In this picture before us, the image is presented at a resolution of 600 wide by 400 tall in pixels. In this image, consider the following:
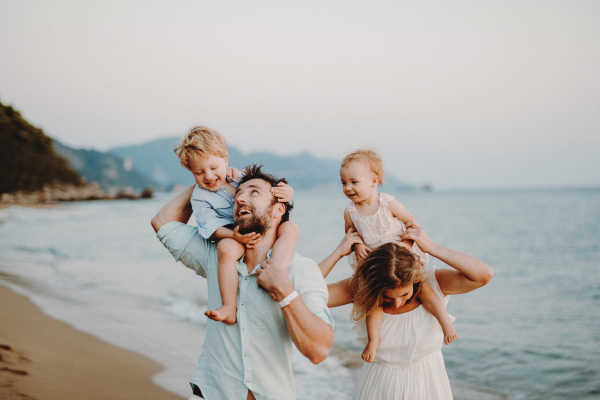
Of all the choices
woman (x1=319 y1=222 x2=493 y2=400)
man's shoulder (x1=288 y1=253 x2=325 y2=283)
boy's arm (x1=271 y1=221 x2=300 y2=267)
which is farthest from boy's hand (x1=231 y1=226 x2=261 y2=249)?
woman (x1=319 y1=222 x2=493 y2=400)

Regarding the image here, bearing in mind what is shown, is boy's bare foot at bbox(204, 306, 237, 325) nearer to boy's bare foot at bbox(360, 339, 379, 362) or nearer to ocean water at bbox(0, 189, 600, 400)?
boy's bare foot at bbox(360, 339, 379, 362)

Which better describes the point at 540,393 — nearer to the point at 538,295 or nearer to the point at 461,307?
the point at 461,307

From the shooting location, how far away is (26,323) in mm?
6863

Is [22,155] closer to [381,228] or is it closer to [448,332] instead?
[381,228]

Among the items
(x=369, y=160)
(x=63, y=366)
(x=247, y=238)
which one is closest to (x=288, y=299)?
(x=247, y=238)

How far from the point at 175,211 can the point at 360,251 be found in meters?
1.26

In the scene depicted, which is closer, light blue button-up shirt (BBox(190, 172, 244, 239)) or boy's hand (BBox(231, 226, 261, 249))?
boy's hand (BBox(231, 226, 261, 249))

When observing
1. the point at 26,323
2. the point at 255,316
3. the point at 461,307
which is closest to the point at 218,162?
the point at 255,316

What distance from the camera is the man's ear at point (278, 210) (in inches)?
94.2

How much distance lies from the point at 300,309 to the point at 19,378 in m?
4.65

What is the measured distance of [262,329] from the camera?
2.07 m

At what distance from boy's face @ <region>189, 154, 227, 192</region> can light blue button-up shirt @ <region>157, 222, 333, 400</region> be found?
846 mm

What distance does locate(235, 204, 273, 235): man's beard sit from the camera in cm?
227

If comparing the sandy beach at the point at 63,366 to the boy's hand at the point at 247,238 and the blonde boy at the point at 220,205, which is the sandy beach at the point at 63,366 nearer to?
the blonde boy at the point at 220,205
